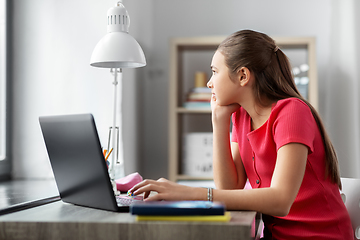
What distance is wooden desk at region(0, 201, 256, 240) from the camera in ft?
2.44

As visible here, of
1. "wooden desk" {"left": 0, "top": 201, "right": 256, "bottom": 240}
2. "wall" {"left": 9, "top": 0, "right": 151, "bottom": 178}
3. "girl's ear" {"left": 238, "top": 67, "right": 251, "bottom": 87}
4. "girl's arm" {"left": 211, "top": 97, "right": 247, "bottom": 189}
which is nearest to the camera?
"wooden desk" {"left": 0, "top": 201, "right": 256, "bottom": 240}

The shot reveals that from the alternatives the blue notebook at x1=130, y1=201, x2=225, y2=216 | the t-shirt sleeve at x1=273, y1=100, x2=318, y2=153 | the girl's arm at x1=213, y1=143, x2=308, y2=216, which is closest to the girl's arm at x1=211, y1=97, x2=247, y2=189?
the t-shirt sleeve at x1=273, y1=100, x2=318, y2=153

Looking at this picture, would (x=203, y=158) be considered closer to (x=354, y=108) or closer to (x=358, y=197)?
(x=354, y=108)

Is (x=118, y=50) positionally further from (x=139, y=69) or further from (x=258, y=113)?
(x=139, y=69)

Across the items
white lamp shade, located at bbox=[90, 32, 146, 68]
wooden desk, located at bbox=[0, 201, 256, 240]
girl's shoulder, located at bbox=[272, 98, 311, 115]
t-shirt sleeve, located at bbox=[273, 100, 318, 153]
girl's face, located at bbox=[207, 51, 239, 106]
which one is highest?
white lamp shade, located at bbox=[90, 32, 146, 68]

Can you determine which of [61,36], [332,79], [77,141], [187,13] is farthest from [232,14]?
[77,141]

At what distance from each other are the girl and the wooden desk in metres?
0.11

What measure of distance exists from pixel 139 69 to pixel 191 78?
0.38 meters

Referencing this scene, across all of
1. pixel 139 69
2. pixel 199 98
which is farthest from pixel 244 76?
pixel 139 69

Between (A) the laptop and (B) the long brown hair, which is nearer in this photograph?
(A) the laptop

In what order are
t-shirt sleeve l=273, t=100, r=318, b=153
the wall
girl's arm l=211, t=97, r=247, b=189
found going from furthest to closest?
the wall
girl's arm l=211, t=97, r=247, b=189
t-shirt sleeve l=273, t=100, r=318, b=153

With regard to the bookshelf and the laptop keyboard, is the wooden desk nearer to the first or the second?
the laptop keyboard

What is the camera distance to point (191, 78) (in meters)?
2.81

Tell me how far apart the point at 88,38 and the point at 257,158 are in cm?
115
